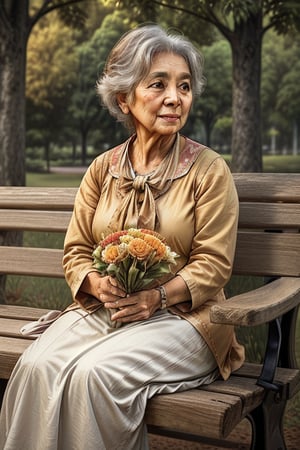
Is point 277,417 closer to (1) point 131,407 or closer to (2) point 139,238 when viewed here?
(1) point 131,407

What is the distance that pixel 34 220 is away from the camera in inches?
173

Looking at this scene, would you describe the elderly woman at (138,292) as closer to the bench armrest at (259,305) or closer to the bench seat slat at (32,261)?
the bench armrest at (259,305)

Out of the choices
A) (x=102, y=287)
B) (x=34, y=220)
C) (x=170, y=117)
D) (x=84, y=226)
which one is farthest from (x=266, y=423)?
(x=34, y=220)

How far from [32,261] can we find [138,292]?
129 cm

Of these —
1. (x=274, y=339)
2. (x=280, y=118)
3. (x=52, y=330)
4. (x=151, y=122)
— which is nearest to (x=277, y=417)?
(x=274, y=339)

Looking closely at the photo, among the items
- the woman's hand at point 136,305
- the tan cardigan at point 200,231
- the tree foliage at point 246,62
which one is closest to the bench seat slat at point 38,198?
the tan cardigan at point 200,231

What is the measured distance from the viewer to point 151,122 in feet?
11.3

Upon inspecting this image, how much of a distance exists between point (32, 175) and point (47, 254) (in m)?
5.87

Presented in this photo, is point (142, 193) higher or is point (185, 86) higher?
point (185, 86)

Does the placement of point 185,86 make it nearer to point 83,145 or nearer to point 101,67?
point 101,67

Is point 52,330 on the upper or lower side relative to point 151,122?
lower

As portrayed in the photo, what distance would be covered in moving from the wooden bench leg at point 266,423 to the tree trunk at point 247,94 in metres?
4.71

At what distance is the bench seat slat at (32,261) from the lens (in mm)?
4309

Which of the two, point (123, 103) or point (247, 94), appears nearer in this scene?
point (123, 103)
